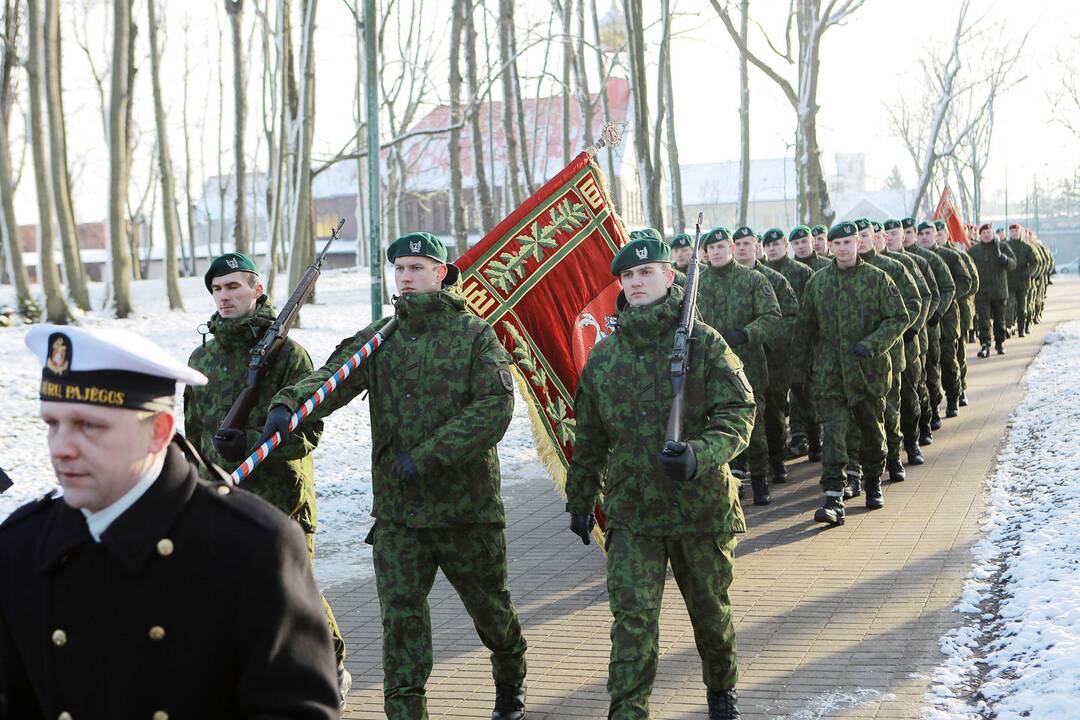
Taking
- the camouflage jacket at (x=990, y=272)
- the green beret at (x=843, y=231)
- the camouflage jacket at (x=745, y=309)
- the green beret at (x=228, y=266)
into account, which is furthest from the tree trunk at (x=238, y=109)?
the green beret at (x=228, y=266)

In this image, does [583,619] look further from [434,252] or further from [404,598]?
[434,252]

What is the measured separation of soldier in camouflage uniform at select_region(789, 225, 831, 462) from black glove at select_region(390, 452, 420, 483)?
681 cm

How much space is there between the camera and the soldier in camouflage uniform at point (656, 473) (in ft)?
17.6

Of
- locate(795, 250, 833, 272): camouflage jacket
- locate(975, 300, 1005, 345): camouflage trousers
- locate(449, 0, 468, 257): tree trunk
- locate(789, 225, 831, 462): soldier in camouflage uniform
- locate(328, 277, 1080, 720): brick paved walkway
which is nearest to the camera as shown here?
locate(328, 277, 1080, 720): brick paved walkway

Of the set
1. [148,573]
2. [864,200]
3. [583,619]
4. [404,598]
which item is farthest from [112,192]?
[864,200]

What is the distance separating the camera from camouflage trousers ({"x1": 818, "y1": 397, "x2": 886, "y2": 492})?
1016 cm

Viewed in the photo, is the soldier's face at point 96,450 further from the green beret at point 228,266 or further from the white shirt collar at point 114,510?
the green beret at point 228,266

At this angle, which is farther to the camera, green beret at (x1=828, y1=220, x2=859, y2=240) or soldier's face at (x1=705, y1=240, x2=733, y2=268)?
soldier's face at (x1=705, y1=240, x2=733, y2=268)

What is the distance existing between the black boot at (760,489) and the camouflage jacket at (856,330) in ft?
3.03

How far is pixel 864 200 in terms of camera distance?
109 metres

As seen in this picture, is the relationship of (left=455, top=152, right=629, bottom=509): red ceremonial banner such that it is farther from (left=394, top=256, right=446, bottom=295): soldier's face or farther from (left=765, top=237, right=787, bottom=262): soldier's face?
(left=765, top=237, right=787, bottom=262): soldier's face

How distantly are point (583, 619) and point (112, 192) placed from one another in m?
17.0

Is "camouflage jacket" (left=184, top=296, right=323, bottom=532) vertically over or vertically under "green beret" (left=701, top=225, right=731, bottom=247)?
under

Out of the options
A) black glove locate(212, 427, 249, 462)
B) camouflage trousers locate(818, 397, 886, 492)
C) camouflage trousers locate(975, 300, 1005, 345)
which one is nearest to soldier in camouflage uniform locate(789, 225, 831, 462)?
camouflage trousers locate(818, 397, 886, 492)
